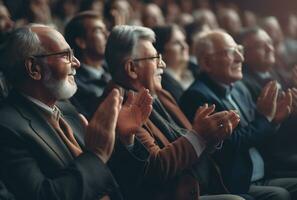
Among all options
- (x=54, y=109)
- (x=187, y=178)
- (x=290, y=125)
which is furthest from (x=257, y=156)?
(x=54, y=109)

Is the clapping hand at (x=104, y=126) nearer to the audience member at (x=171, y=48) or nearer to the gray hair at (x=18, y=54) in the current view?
the gray hair at (x=18, y=54)

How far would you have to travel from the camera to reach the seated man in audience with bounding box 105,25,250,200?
2676 millimetres

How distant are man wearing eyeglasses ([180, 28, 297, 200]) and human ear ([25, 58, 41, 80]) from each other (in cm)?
109

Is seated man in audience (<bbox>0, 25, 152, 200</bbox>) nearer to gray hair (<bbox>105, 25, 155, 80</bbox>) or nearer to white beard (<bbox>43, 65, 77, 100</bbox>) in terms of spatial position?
white beard (<bbox>43, 65, 77, 100</bbox>)

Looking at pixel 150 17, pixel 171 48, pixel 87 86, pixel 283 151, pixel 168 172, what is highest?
pixel 168 172

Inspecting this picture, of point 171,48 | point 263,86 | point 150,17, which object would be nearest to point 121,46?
point 171,48

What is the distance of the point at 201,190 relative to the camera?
3041 mm

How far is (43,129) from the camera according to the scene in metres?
2.38

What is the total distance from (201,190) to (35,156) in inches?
39.5

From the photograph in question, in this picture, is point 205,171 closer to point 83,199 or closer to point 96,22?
point 83,199

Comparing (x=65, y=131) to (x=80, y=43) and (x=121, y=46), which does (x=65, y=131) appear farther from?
(x=80, y=43)

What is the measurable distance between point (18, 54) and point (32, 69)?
0.08 meters

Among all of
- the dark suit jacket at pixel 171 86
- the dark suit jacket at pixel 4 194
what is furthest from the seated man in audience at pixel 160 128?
the dark suit jacket at pixel 171 86

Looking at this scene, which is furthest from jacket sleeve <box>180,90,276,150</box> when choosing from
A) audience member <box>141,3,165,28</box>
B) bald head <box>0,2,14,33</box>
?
audience member <box>141,3,165,28</box>
